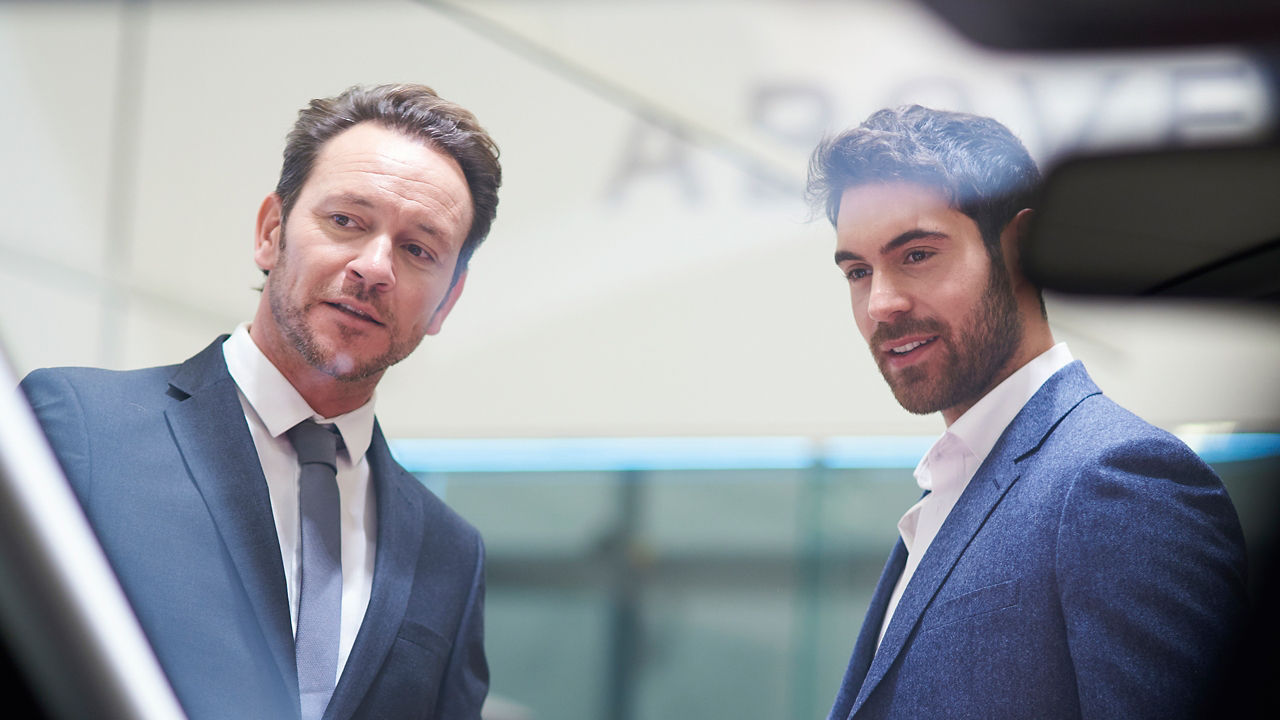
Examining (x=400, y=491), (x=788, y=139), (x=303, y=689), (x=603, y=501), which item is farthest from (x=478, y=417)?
(x=603, y=501)

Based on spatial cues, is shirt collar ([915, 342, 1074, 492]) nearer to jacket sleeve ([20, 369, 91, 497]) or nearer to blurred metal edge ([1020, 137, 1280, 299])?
blurred metal edge ([1020, 137, 1280, 299])

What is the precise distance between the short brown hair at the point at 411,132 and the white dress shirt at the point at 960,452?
520 mm

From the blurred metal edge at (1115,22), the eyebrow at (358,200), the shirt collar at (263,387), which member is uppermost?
the blurred metal edge at (1115,22)

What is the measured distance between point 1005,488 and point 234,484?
0.72 metres

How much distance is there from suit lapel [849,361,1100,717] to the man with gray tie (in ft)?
1.61

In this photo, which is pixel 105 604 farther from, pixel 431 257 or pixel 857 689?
pixel 857 689

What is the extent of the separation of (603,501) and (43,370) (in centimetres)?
139

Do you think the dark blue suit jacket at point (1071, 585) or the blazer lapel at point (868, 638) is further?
the blazer lapel at point (868, 638)

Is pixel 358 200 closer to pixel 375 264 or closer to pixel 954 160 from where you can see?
pixel 375 264

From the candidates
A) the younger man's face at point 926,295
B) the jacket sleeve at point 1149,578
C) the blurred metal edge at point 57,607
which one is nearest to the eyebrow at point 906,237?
the younger man's face at point 926,295

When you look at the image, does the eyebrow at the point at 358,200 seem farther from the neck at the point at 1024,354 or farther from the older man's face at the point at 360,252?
the neck at the point at 1024,354

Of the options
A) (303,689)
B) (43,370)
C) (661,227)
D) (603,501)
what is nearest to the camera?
(43,370)

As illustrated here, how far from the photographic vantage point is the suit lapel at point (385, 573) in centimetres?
99

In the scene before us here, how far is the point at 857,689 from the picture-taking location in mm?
1064
